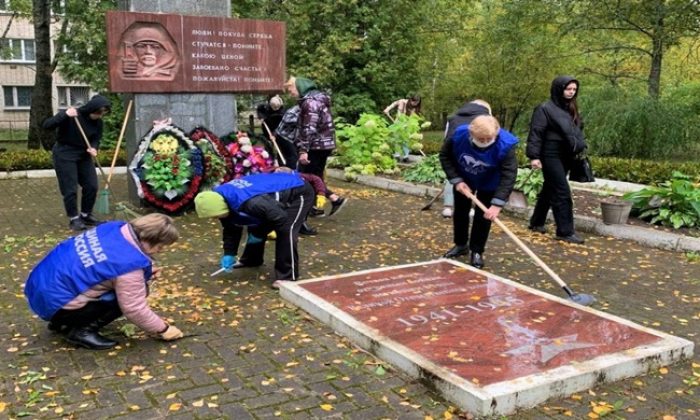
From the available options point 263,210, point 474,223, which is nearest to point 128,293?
point 263,210

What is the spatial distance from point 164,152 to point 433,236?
3486 mm

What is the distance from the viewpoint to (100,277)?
12.1 ft

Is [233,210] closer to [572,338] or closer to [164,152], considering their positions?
[572,338]

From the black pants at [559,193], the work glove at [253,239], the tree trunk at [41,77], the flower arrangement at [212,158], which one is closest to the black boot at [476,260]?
the black pants at [559,193]

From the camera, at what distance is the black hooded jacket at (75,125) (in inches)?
284

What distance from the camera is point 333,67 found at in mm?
17703

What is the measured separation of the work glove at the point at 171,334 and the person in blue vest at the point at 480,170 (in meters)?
2.70

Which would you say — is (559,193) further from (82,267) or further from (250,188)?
(82,267)

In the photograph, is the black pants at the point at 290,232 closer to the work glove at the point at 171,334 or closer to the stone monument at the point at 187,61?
the work glove at the point at 171,334

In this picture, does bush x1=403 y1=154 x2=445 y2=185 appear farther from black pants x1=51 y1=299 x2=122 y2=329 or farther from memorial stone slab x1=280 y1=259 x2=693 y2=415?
black pants x1=51 y1=299 x2=122 y2=329

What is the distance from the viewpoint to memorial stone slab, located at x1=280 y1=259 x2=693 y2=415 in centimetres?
339

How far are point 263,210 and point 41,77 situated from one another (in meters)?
13.6

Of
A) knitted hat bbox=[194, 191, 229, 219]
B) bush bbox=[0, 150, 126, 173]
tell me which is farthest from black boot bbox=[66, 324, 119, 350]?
bush bbox=[0, 150, 126, 173]

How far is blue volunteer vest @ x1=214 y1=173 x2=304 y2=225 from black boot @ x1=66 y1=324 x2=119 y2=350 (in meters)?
→ 1.31
